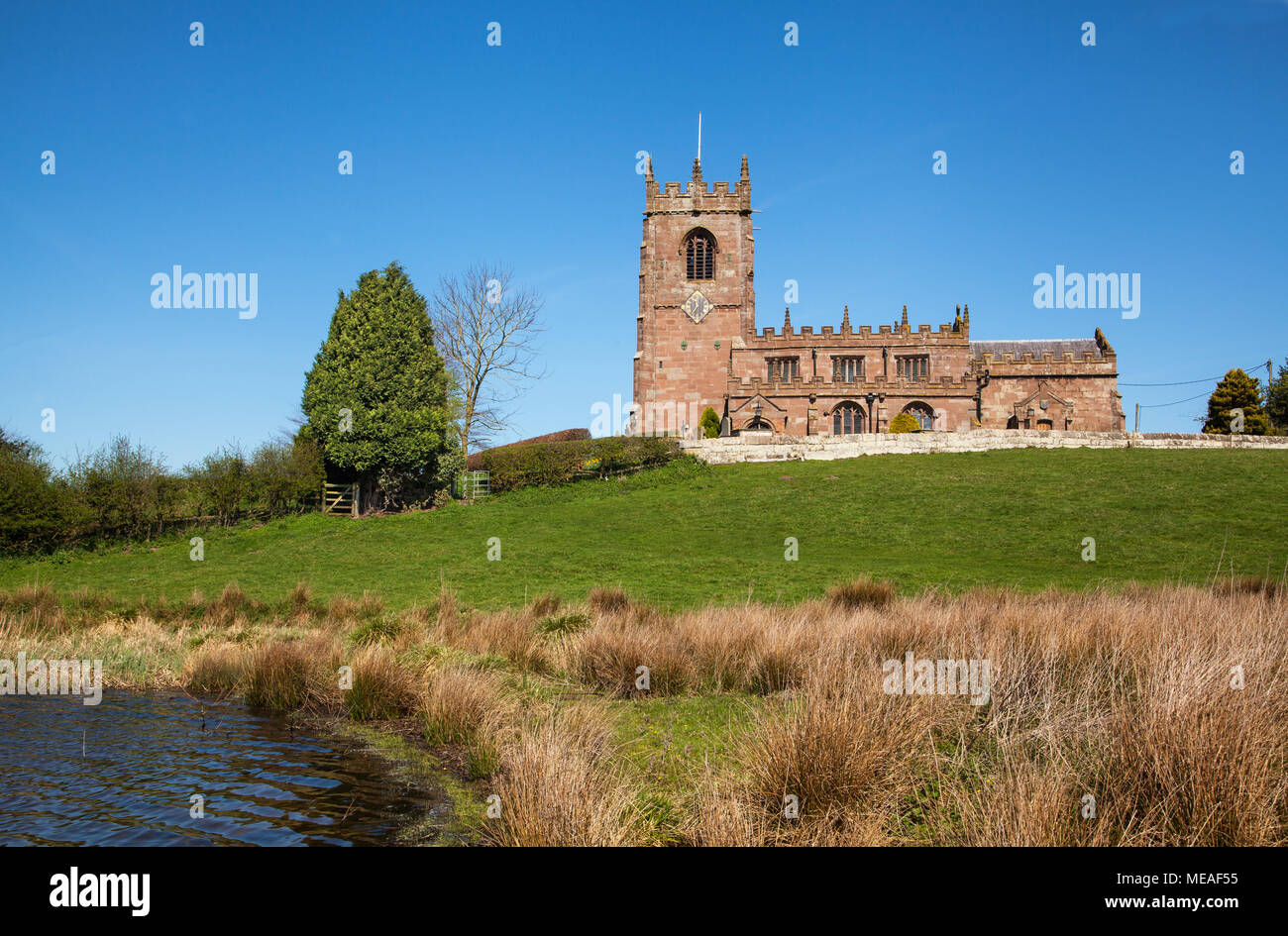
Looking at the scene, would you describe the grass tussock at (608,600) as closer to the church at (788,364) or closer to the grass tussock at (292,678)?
the grass tussock at (292,678)

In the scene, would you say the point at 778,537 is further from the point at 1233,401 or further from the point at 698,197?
the point at 1233,401

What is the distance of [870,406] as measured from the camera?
150ft

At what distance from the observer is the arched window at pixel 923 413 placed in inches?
1799

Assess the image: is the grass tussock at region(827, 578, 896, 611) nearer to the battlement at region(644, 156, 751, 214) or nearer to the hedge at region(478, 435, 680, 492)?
the hedge at region(478, 435, 680, 492)

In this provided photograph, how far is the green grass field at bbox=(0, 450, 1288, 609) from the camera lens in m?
17.6

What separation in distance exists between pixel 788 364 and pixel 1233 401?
3161 centimetres

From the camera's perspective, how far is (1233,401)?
53312 mm

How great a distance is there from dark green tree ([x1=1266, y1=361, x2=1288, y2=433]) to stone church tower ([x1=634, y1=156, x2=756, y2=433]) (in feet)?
123

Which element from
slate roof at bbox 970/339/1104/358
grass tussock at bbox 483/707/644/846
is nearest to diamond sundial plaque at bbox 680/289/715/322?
slate roof at bbox 970/339/1104/358

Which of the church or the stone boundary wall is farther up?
the church

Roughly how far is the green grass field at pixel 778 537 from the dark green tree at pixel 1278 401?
27097mm

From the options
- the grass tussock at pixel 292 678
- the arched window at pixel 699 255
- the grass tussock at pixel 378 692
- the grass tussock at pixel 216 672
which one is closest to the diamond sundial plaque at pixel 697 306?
the arched window at pixel 699 255

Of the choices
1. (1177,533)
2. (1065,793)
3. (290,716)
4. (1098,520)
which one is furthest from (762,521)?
(1065,793)
